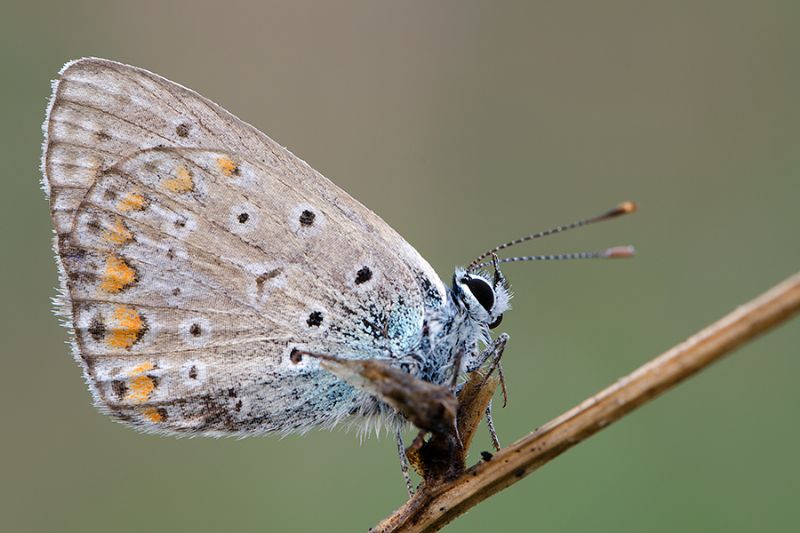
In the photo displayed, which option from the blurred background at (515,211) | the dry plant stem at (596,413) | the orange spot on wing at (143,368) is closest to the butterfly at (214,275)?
the orange spot on wing at (143,368)

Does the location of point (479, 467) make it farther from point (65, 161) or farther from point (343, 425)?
point (65, 161)

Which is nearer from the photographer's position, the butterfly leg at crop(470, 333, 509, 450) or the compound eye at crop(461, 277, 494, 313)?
the butterfly leg at crop(470, 333, 509, 450)

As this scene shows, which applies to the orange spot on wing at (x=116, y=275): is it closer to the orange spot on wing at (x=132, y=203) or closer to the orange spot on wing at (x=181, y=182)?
the orange spot on wing at (x=132, y=203)

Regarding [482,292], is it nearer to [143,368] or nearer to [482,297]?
[482,297]

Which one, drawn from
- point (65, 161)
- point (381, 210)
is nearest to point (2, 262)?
point (381, 210)

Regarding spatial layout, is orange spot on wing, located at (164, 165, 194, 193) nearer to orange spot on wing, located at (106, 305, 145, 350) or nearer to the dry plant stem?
orange spot on wing, located at (106, 305, 145, 350)

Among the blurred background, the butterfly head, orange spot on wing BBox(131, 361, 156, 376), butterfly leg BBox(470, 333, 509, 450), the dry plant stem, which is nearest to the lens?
the dry plant stem

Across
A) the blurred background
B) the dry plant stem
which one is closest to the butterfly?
Answer: the dry plant stem
